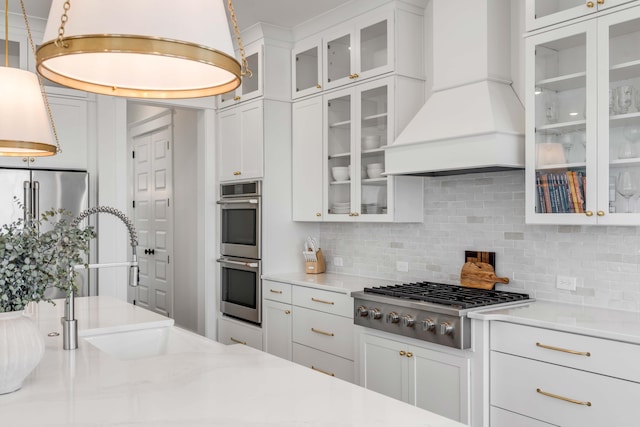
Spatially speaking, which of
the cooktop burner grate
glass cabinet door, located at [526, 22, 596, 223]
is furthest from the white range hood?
the cooktop burner grate

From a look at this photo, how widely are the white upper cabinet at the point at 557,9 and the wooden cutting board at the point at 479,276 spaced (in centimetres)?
142

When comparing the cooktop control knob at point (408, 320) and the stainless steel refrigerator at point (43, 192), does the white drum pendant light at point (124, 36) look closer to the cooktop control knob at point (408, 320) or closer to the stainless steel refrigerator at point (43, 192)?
the cooktop control knob at point (408, 320)

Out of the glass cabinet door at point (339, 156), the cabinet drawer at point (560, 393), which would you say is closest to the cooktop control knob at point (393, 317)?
the cabinet drawer at point (560, 393)

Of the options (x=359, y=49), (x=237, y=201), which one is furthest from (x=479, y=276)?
(x=237, y=201)

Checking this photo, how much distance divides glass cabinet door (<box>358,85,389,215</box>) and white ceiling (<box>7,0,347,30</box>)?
2.63 feet

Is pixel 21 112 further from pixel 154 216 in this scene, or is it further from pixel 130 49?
pixel 154 216

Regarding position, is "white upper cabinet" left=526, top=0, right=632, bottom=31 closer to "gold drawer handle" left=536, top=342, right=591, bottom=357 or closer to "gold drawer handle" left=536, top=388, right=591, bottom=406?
"gold drawer handle" left=536, top=342, right=591, bottom=357

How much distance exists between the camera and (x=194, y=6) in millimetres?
1155

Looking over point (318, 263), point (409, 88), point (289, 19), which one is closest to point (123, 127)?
point (289, 19)

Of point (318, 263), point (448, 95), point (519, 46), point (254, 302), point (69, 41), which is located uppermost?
point (519, 46)

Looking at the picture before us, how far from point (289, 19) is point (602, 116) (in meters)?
2.67

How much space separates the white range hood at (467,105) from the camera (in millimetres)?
3080

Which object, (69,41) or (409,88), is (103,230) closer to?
(409,88)

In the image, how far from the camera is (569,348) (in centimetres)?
251
